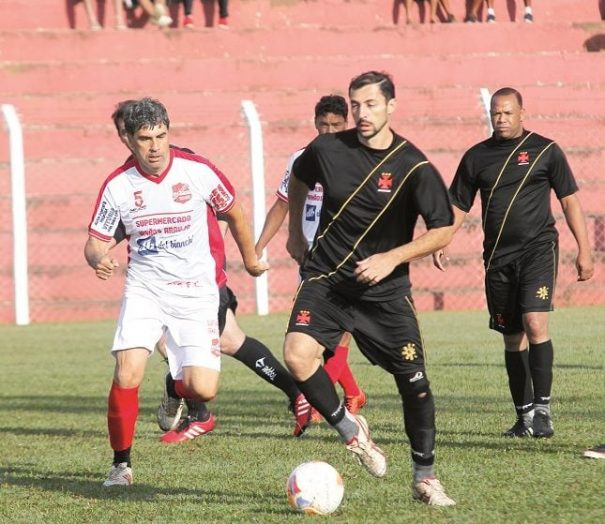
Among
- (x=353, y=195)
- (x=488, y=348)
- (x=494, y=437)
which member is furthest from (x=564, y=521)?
(x=488, y=348)

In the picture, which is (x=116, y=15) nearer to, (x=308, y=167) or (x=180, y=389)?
(x=180, y=389)

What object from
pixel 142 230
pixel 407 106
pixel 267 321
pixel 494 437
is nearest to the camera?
pixel 142 230

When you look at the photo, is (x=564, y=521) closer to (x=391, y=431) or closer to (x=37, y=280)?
(x=391, y=431)

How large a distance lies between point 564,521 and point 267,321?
1212cm

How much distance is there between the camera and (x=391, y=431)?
8.54m

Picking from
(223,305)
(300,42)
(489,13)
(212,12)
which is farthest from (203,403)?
(489,13)

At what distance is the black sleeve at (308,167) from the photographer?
6.43 m

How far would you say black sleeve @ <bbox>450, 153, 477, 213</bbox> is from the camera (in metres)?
8.50

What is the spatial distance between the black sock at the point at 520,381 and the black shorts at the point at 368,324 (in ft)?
6.81

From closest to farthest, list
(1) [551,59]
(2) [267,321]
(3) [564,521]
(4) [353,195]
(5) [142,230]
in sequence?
(3) [564,521] → (4) [353,195] → (5) [142,230] → (2) [267,321] → (1) [551,59]

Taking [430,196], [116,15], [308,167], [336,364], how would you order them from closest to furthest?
[430,196]
[308,167]
[336,364]
[116,15]

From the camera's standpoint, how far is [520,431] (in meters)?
8.16

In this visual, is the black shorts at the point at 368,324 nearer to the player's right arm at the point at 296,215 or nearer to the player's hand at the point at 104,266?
the player's right arm at the point at 296,215

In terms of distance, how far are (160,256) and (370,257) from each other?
59.6 inches
